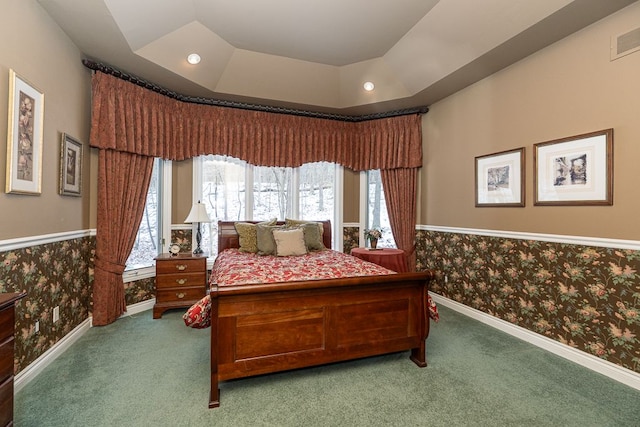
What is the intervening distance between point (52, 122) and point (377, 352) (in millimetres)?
3159

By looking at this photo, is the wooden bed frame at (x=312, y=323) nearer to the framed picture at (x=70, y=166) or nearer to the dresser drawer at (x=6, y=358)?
the dresser drawer at (x=6, y=358)

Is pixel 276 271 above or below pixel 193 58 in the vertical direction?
below

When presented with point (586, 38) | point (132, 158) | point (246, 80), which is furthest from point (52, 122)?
point (586, 38)

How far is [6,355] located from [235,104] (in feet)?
11.5

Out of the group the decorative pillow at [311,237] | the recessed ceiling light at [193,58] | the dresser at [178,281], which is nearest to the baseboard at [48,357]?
the dresser at [178,281]

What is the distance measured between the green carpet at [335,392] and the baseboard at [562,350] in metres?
0.08

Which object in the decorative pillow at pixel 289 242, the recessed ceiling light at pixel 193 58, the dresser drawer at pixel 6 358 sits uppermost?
the recessed ceiling light at pixel 193 58

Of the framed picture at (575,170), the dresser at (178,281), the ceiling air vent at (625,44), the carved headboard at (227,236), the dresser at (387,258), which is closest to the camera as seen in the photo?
the ceiling air vent at (625,44)

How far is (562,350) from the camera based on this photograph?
8.45ft

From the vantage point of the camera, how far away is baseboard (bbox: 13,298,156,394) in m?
2.06

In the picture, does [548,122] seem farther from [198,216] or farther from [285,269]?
[198,216]

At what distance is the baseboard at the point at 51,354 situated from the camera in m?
2.06

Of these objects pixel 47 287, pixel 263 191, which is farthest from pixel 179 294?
pixel 263 191

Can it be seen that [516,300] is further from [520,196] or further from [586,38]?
[586,38]
